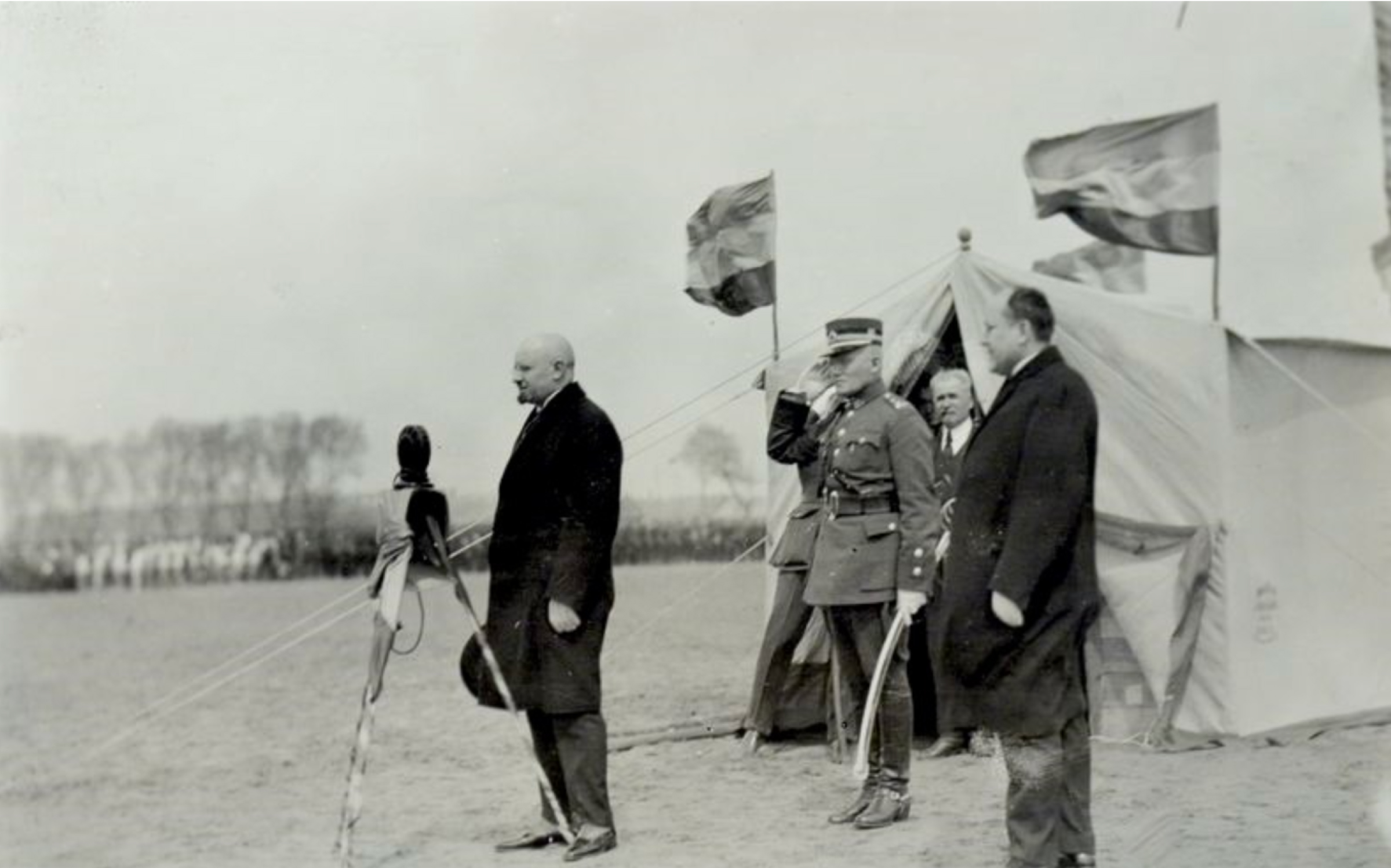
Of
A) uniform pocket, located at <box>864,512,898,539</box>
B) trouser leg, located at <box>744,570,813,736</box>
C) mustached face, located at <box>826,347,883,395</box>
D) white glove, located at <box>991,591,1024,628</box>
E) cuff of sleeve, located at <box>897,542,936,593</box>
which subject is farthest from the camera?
trouser leg, located at <box>744,570,813,736</box>

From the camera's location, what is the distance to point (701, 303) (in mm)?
8328

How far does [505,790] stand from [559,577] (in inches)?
68.0

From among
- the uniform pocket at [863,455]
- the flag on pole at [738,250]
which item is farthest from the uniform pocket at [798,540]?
the flag on pole at [738,250]

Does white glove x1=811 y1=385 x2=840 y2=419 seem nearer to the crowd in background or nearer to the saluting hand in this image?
the saluting hand

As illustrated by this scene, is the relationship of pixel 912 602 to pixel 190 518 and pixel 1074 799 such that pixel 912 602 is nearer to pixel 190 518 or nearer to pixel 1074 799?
pixel 1074 799

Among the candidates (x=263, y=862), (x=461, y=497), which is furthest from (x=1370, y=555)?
(x=263, y=862)

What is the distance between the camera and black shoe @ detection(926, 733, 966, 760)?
681cm

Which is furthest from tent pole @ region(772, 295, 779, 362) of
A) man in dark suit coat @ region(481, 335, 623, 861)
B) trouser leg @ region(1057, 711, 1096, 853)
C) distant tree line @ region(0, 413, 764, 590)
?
distant tree line @ region(0, 413, 764, 590)

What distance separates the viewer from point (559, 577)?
4758 millimetres

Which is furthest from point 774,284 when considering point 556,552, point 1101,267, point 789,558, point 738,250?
point 1101,267

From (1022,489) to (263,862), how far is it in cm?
276

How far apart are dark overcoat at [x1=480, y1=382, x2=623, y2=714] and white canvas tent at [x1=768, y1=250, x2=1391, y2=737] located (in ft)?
9.18

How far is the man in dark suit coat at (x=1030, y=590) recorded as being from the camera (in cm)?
395

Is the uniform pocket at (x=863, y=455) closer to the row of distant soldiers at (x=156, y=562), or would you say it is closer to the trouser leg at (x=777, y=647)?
the trouser leg at (x=777, y=647)
